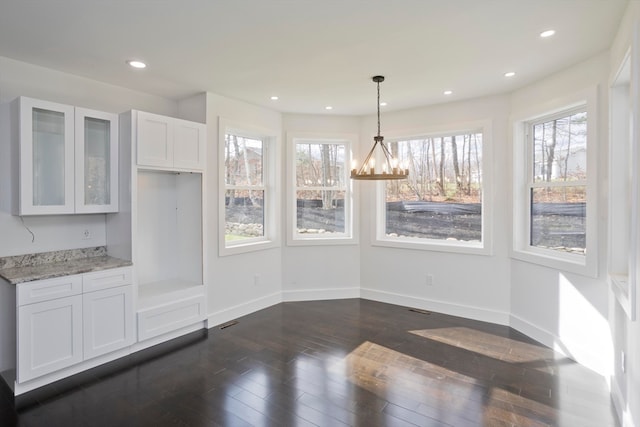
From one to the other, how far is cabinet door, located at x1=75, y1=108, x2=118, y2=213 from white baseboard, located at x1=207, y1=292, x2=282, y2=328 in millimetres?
1634

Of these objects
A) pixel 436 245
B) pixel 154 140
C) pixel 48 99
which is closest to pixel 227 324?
pixel 154 140

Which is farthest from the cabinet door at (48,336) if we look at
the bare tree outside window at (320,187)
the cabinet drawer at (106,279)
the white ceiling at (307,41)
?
the bare tree outside window at (320,187)

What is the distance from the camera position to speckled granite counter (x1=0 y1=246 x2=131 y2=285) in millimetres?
2806

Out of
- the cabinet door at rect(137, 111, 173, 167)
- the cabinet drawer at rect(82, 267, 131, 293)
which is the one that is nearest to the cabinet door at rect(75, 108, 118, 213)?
the cabinet door at rect(137, 111, 173, 167)

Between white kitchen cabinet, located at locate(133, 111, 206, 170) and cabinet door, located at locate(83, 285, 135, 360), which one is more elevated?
white kitchen cabinet, located at locate(133, 111, 206, 170)

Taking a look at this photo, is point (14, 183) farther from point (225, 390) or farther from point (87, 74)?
point (225, 390)

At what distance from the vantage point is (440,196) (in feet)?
15.8

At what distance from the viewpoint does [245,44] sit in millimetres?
2811

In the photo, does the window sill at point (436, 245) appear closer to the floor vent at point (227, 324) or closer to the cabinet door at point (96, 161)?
the floor vent at point (227, 324)

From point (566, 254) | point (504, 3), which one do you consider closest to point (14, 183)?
point (504, 3)

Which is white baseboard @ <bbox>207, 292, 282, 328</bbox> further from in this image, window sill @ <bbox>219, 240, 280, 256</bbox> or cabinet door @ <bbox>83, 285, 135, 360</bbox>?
cabinet door @ <bbox>83, 285, 135, 360</bbox>

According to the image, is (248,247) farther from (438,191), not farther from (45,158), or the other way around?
A: (438,191)

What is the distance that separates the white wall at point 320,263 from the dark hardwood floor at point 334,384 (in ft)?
3.89

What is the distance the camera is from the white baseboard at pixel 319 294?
5.15 meters
